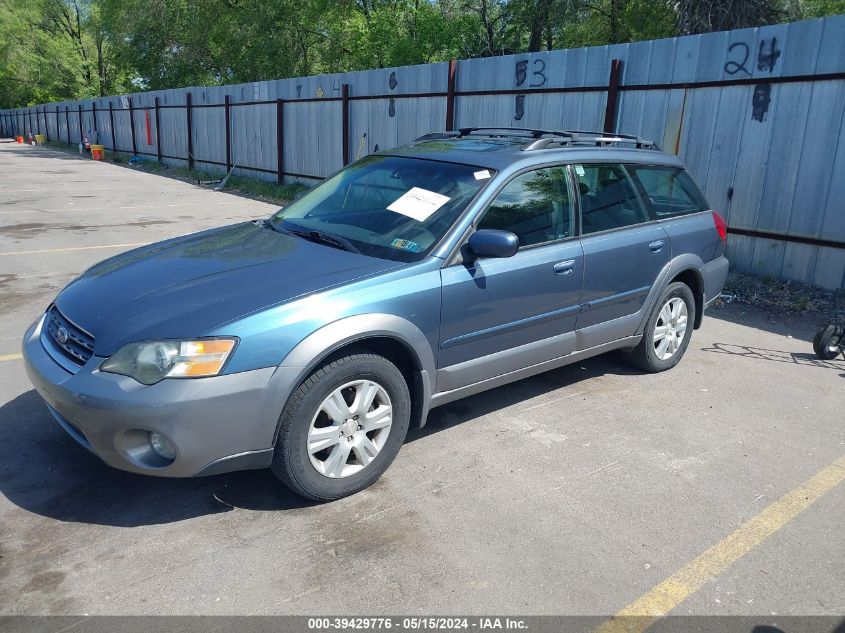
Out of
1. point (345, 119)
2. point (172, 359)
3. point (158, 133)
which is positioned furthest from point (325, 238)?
point (158, 133)

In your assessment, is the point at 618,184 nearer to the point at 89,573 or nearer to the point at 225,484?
the point at 225,484

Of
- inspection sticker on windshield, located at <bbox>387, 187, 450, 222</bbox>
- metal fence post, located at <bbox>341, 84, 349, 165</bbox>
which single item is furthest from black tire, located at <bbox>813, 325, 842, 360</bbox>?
metal fence post, located at <bbox>341, 84, 349, 165</bbox>

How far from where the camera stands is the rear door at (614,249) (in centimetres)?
442

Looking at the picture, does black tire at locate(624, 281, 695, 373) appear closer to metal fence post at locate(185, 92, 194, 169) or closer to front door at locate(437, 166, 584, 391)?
front door at locate(437, 166, 584, 391)

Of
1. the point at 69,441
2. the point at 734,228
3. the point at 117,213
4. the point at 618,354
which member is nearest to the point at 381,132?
the point at 117,213

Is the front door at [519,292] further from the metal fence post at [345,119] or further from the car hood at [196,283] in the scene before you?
the metal fence post at [345,119]

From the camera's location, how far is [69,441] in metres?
3.83

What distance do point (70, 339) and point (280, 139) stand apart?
14.1 m

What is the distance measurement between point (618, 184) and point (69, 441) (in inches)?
149

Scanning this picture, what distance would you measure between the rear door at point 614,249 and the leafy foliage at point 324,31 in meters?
12.1

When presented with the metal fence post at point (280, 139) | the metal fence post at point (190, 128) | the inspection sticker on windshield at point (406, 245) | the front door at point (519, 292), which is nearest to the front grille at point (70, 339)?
the inspection sticker on windshield at point (406, 245)

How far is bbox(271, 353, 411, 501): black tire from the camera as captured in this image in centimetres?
→ 309

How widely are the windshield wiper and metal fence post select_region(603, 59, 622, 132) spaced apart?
6.14 metres

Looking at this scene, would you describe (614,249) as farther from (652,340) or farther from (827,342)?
(827,342)
